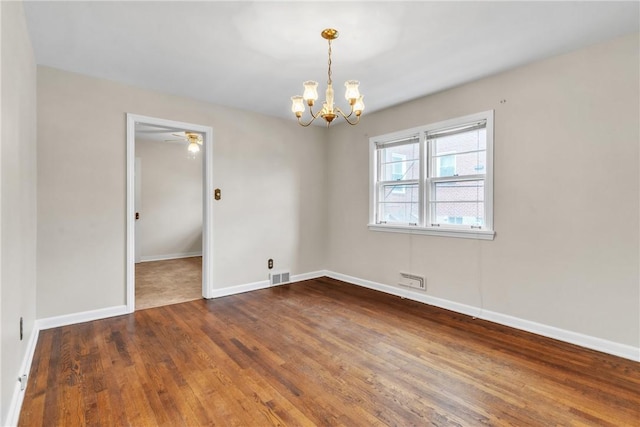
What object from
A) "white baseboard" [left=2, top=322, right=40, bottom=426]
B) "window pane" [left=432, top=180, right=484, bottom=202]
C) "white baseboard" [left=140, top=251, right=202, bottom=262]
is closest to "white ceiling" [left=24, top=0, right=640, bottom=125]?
"window pane" [left=432, top=180, right=484, bottom=202]

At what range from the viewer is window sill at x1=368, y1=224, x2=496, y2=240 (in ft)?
11.0

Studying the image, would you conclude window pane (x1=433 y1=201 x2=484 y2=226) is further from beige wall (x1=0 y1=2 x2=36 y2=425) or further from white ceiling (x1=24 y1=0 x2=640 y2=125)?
beige wall (x1=0 y1=2 x2=36 y2=425)

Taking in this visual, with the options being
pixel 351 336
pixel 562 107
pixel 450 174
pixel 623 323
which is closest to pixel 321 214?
pixel 450 174

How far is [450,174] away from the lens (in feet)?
12.1

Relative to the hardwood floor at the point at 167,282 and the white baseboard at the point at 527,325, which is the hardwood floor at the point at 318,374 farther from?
the hardwood floor at the point at 167,282

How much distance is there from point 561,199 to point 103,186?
14.5 feet

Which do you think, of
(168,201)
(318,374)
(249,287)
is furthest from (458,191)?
(168,201)

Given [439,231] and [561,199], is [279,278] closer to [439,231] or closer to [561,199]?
[439,231]

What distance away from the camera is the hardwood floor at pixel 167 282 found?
4.07 meters

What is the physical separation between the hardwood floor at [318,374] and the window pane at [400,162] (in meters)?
1.78

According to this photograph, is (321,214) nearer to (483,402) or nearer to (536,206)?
(536,206)

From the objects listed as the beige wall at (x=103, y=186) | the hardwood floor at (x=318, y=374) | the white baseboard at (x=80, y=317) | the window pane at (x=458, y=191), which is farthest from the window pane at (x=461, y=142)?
the white baseboard at (x=80, y=317)

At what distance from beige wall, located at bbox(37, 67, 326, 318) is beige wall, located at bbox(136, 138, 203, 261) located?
11.4ft

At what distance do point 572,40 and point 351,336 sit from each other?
10.0 ft
